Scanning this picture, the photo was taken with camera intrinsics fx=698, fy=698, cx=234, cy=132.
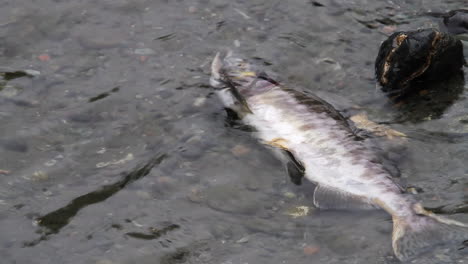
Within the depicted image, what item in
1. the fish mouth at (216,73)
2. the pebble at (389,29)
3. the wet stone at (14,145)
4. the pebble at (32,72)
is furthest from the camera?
the pebble at (389,29)

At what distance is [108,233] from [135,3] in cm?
362

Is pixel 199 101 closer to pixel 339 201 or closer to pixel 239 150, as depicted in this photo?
pixel 239 150

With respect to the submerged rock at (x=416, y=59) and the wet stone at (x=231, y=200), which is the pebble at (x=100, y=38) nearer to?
the wet stone at (x=231, y=200)

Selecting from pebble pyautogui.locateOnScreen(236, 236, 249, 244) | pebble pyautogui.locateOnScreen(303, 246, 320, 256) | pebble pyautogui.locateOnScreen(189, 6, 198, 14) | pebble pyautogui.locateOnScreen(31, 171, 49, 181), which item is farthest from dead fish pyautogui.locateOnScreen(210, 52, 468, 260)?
pebble pyautogui.locateOnScreen(31, 171, 49, 181)

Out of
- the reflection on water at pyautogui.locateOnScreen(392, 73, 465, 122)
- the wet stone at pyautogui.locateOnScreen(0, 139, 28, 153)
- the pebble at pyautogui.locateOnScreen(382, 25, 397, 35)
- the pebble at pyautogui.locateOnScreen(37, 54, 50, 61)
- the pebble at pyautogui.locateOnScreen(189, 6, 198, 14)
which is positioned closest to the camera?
the wet stone at pyautogui.locateOnScreen(0, 139, 28, 153)

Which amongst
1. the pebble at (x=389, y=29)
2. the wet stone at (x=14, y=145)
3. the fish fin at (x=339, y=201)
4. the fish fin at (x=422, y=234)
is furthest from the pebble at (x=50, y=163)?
the pebble at (x=389, y=29)

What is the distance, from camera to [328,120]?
6.09 m

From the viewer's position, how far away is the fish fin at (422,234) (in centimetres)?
498

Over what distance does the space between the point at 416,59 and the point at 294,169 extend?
1.87 metres

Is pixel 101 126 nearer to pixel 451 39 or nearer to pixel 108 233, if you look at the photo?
pixel 108 233

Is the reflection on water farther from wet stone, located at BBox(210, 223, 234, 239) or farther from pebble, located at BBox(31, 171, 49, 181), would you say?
pebble, located at BBox(31, 171, 49, 181)

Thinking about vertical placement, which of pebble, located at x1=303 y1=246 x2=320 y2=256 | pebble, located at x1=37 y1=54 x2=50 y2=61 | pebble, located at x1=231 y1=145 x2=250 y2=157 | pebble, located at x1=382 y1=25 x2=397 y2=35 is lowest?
pebble, located at x1=303 y1=246 x2=320 y2=256

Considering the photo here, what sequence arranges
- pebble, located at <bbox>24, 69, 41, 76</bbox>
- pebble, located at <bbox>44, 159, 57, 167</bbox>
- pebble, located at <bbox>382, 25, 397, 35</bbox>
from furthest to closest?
pebble, located at <bbox>382, 25, 397, 35</bbox> < pebble, located at <bbox>24, 69, 41, 76</bbox> < pebble, located at <bbox>44, 159, 57, 167</bbox>

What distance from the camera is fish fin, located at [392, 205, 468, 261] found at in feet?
16.3
